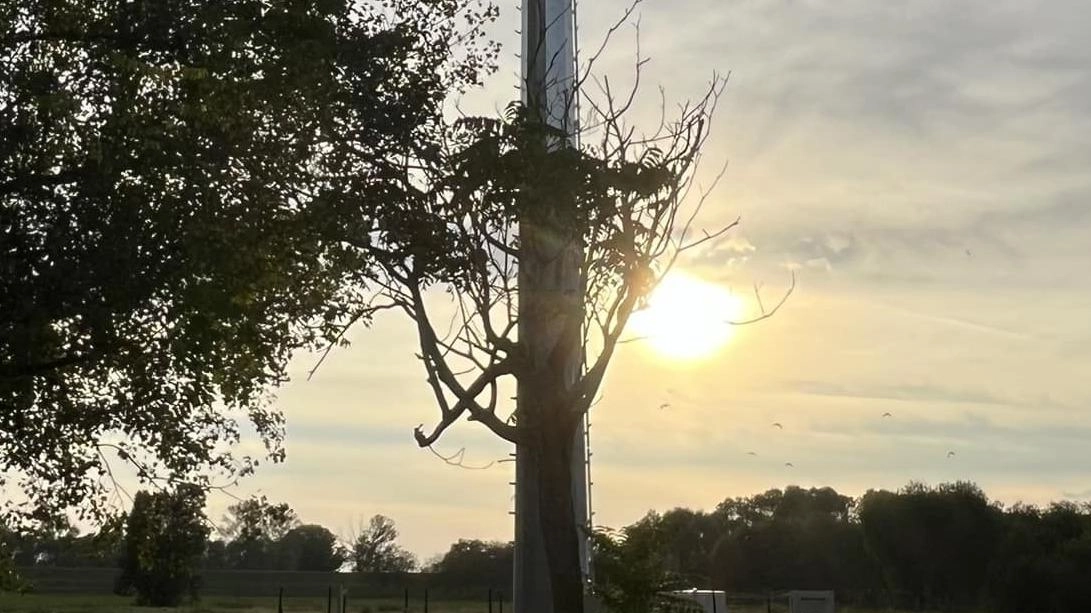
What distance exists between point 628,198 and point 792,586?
6689 cm

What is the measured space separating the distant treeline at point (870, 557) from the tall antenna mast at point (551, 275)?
65.9 ft

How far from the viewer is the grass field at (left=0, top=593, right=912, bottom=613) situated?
A: 5222 cm

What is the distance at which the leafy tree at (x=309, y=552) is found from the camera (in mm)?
89625

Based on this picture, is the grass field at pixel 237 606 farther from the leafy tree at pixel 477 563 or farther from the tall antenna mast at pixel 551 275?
the tall antenna mast at pixel 551 275

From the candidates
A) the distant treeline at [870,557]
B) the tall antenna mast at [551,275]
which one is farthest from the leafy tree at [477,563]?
the tall antenna mast at [551,275]

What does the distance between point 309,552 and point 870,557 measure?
4133cm

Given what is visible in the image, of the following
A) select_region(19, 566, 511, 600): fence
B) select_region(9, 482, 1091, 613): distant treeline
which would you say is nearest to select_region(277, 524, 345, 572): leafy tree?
select_region(9, 482, 1091, 613): distant treeline

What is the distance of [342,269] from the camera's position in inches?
629

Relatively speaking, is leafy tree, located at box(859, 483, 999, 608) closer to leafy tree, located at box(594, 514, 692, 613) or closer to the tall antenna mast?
the tall antenna mast

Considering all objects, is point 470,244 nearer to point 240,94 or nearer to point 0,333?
point 240,94

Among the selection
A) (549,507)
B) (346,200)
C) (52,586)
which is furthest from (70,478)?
(52,586)

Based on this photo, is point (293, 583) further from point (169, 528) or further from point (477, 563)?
point (169, 528)

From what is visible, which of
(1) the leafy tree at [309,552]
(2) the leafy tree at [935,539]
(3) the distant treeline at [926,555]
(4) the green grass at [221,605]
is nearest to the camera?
(4) the green grass at [221,605]

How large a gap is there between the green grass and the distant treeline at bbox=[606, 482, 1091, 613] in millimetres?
12145
